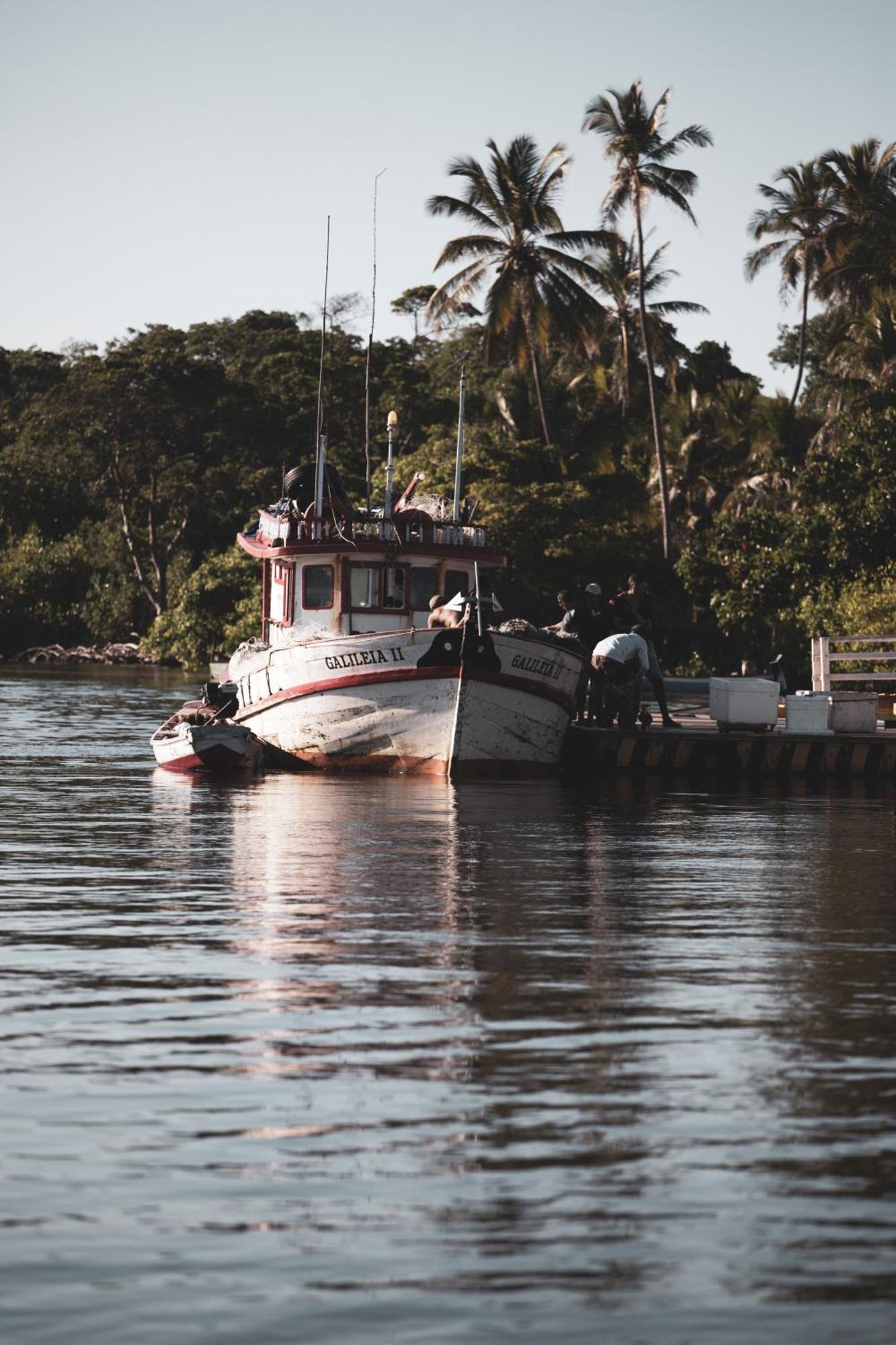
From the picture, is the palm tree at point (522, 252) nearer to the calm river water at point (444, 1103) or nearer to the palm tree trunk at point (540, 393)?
the palm tree trunk at point (540, 393)

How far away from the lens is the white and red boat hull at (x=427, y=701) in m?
21.8

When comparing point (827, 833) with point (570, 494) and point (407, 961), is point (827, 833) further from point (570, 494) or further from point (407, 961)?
point (570, 494)

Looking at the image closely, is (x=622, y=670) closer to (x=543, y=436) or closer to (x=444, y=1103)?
(x=444, y=1103)

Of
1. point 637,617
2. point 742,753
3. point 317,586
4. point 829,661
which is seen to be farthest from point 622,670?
point 317,586

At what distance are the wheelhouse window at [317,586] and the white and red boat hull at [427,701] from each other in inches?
36.4

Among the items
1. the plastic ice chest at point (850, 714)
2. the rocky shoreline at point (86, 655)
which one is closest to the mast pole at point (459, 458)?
the plastic ice chest at point (850, 714)

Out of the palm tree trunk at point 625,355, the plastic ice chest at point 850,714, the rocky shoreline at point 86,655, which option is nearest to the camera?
the plastic ice chest at point 850,714

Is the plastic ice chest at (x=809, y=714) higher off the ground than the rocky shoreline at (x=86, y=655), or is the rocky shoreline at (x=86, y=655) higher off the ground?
the rocky shoreline at (x=86, y=655)

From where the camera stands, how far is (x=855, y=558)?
102ft

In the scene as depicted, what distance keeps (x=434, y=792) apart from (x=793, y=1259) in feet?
50.9

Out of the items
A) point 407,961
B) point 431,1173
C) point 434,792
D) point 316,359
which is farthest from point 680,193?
point 431,1173

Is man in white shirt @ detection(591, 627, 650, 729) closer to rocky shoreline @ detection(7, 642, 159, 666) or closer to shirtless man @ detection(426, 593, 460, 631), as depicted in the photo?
shirtless man @ detection(426, 593, 460, 631)

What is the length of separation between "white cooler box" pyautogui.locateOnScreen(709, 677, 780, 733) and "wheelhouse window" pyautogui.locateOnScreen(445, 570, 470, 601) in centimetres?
364

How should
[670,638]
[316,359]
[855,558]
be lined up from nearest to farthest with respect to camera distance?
[855,558], [670,638], [316,359]
